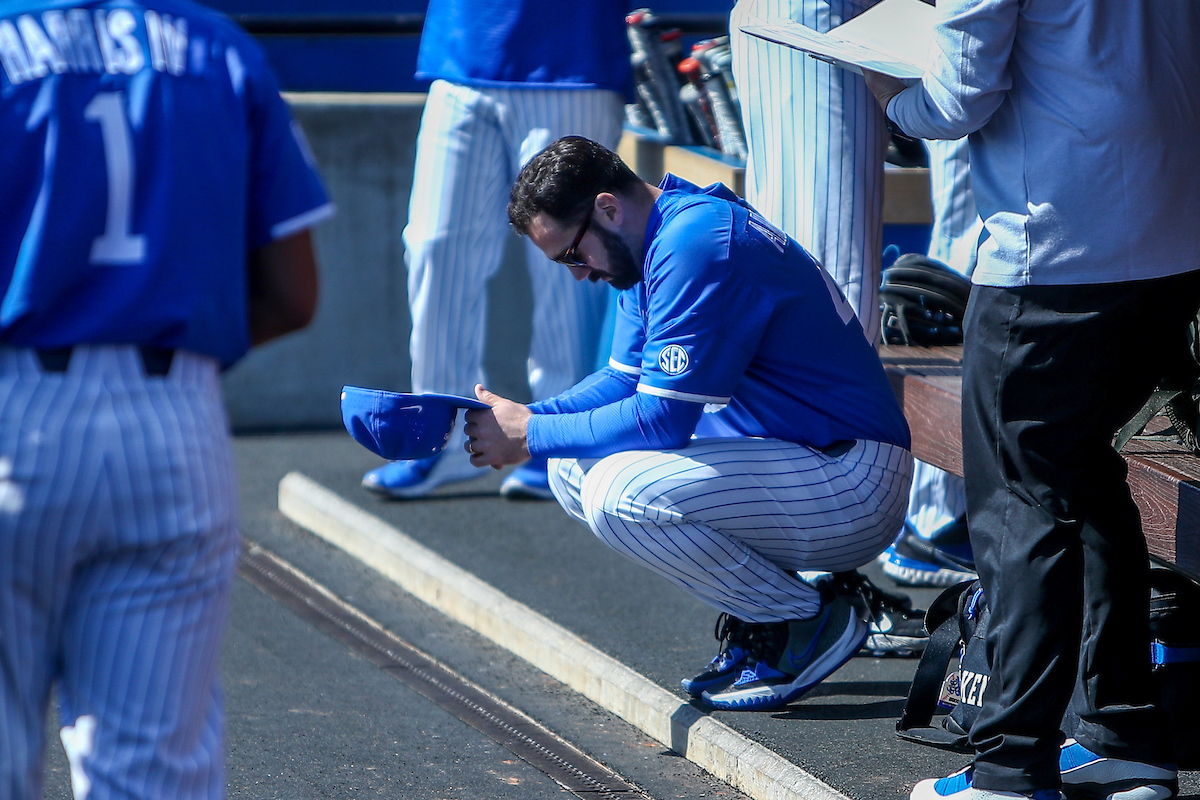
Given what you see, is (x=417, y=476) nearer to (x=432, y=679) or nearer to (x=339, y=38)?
(x=432, y=679)

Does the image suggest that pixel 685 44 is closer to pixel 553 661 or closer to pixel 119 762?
pixel 553 661

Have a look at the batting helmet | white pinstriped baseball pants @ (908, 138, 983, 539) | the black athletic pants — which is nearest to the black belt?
the black athletic pants

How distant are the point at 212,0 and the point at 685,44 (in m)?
2.38

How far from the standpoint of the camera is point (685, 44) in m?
7.51

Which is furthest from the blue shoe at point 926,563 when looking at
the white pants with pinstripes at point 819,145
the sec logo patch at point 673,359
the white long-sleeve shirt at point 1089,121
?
the white long-sleeve shirt at point 1089,121

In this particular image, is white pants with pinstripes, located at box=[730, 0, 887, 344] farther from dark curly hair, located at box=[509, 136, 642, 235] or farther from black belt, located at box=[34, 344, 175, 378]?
black belt, located at box=[34, 344, 175, 378]

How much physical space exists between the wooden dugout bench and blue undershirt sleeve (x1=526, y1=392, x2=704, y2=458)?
626 millimetres

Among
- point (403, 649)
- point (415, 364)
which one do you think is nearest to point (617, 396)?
point (403, 649)

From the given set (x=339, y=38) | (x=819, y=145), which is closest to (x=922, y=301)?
(x=819, y=145)

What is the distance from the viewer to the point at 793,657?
3486 mm

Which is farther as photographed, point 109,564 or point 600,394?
point 600,394

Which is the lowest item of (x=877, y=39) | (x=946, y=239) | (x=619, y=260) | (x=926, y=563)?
(x=926, y=563)

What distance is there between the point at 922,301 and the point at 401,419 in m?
1.53

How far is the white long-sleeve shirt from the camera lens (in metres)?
2.51
